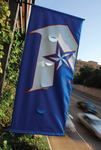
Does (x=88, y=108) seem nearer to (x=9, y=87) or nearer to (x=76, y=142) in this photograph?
(x=76, y=142)

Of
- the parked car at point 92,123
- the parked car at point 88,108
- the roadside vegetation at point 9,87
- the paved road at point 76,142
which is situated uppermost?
the roadside vegetation at point 9,87

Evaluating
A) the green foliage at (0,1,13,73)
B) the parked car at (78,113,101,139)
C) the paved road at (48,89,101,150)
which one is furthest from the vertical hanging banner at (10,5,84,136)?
the parked car at (78,113,101,139)

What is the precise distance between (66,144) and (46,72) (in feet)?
24.5

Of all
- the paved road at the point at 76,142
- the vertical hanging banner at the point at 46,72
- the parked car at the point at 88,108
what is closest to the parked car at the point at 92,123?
the paved road at the point at 76,142

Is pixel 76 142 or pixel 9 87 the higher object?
pixel 9 87

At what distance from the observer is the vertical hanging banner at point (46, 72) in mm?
2988

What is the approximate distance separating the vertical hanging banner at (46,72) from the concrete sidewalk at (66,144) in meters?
5.96

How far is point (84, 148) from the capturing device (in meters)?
8.45

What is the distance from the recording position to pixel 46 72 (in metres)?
3.09

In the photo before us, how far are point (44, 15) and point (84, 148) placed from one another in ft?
28.5

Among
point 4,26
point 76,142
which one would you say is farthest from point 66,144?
point 4,26

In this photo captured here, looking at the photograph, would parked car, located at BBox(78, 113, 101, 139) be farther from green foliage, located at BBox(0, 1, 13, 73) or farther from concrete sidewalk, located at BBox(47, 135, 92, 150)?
green foliage, located at BBox(0, 1, 13, 73)

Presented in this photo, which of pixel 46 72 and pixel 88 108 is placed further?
pixel 88 108

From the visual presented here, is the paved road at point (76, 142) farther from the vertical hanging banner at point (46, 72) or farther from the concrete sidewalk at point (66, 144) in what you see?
the vertical hanging banner at point (46, 72)
